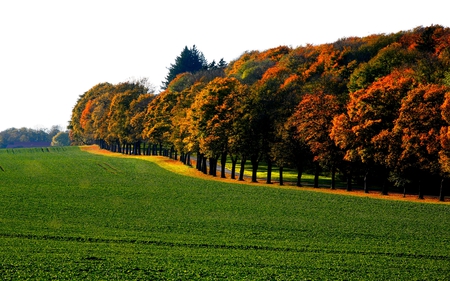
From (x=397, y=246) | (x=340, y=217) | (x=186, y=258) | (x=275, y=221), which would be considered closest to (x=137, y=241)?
(x=186, y=258)

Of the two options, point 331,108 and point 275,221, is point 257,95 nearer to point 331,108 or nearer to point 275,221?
point 331,108

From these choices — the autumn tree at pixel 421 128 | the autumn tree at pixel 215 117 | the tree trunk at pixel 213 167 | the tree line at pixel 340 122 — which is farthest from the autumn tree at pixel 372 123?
the tree trunk at pixel 213 167

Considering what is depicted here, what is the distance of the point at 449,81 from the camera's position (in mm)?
73000

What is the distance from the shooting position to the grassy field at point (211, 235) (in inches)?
1280

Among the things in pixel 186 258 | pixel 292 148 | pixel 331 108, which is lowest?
pixel 186 258

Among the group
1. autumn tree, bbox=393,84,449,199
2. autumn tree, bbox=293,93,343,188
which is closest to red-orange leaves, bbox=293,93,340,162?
autumn tree, bbox=293,93,343,188

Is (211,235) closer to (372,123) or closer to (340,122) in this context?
(372,123)

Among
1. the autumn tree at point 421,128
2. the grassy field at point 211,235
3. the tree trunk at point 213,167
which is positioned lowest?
the grassy field at point 211,235

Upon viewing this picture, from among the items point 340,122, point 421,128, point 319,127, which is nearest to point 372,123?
point 340,122

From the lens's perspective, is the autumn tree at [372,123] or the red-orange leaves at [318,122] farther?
the red-orange leaves at [318,122]

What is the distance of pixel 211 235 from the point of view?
145 feet

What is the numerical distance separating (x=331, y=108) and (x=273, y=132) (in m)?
11.1

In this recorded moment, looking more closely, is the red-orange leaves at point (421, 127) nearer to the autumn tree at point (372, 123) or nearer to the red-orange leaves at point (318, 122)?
the autumn tree at point (372, 123)

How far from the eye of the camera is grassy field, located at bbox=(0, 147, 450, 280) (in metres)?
32.5
